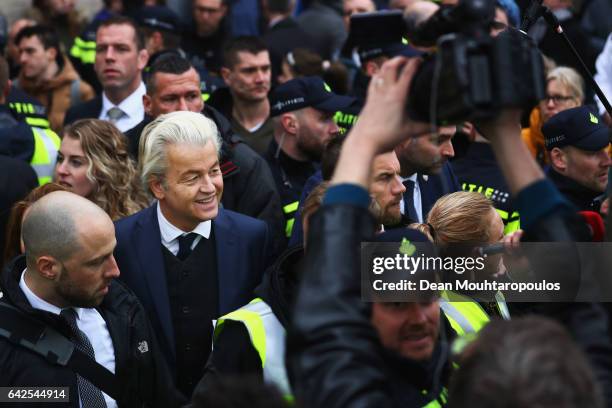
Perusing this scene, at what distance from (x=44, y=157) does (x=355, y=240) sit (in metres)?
4.49

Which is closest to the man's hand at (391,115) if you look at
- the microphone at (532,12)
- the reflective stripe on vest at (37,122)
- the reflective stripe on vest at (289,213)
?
the microphone at (532,12)

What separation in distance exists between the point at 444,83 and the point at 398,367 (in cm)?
110

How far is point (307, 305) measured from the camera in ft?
7.81

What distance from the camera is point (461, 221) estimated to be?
4.82 m

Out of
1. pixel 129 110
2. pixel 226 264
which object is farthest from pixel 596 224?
pixel 129 110

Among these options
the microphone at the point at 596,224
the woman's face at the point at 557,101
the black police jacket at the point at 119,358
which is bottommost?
the black police jacket at the point at 119,358

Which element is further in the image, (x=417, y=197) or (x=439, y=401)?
(x=417, y=197)

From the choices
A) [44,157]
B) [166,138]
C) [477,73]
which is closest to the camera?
[477,73]

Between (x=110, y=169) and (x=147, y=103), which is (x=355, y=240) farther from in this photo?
(x=147, y=103)

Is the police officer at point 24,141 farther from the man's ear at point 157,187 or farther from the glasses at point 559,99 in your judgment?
the glasses at point 559,99

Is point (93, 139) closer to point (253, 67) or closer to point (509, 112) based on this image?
point (253, 67)

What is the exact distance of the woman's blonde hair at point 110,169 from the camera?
5.74m

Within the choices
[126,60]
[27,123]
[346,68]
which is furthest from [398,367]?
[346,68]

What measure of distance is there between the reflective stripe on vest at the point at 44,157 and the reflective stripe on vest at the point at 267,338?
2.88m
